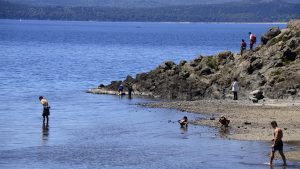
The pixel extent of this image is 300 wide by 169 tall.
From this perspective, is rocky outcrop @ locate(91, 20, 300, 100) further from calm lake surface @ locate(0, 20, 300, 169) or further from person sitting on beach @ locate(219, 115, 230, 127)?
person sitting on beach @ locate(219, 115, 230, 127)

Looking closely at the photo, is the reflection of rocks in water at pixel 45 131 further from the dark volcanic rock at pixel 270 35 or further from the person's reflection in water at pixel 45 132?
the dark volcanic rock at pixel 270 35

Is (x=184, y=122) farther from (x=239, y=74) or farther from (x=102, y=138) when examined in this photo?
(x=239, y=74)

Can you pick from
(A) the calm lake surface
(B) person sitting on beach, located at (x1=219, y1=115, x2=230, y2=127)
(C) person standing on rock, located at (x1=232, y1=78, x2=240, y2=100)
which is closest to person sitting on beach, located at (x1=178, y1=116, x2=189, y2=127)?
(A) the calm lake surface

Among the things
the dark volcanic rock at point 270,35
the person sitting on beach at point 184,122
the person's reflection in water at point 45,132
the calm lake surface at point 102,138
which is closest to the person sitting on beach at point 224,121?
the calm lake surface at point 102,138

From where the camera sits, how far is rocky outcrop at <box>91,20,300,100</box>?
56.3m

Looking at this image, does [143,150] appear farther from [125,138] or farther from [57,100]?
[57,100]

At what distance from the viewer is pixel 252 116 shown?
47062 millimetres

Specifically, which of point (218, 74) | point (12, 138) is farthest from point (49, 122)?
point (218, 74)

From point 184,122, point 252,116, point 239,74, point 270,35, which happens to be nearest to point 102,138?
point 184,122

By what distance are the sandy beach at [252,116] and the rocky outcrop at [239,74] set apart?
3.36 metres

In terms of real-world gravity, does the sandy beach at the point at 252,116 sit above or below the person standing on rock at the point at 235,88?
below

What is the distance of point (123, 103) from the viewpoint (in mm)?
58406

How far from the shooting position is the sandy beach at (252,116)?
40.6m

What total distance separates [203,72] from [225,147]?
2553cm
